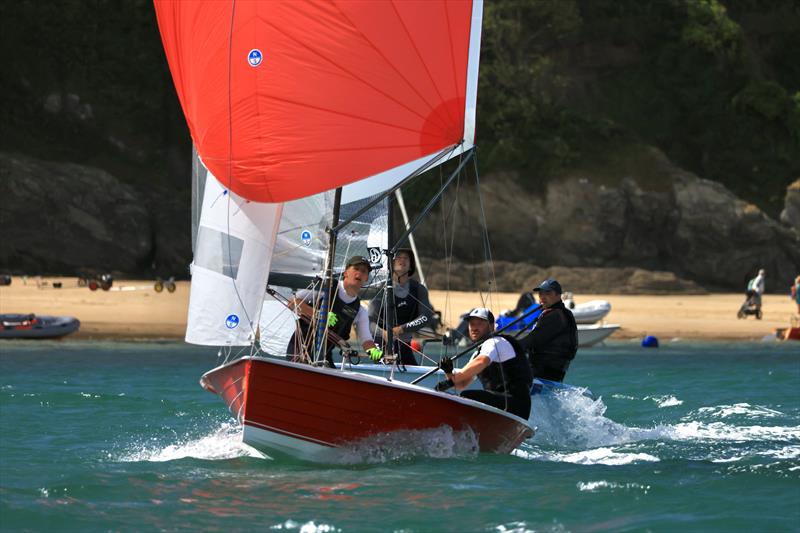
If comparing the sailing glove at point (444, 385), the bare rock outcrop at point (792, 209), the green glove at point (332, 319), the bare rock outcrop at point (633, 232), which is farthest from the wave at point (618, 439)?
the bare rock outcrop at point (792, 209)

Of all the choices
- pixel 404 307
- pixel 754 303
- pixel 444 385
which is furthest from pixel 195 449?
pixel 754 303

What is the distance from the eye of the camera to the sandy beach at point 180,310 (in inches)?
1137

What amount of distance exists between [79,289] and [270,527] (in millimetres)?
24082

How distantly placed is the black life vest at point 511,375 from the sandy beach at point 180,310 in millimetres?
16710

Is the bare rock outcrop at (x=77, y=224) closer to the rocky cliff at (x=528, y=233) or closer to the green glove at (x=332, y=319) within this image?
the rocky cliff at (x=528, y=233)

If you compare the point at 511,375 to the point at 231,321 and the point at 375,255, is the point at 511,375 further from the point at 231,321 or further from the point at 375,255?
the point at 375,255

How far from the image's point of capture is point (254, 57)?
492 inches

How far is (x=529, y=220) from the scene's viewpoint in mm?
41750

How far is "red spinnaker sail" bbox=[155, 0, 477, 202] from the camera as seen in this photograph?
40.8 ft

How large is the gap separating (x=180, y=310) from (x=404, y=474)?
20172 millimetres

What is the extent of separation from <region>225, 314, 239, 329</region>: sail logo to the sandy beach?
15690 mm

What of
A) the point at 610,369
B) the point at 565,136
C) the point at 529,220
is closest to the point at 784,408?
the point at 610,369

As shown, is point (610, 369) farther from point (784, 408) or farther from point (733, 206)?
point (733, 206)

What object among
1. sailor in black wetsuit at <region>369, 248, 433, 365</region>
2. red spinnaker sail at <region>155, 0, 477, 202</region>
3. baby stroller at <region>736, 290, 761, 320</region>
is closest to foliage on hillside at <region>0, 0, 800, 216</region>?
baby stroller at <region>736, 290, 761, 320</region>
